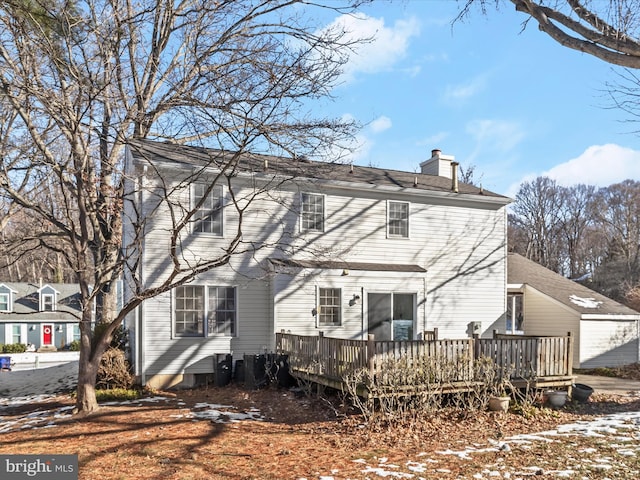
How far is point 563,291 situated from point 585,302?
97cm

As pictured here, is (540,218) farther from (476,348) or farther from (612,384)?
(476,348)

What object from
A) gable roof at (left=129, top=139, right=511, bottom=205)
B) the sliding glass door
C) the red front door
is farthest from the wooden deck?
the red front door

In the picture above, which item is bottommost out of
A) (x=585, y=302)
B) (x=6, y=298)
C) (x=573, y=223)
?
(x=6, y=298)

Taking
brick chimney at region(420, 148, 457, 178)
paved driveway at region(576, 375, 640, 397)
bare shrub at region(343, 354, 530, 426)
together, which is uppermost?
brick chimney at region(420, 148, 457, 178)

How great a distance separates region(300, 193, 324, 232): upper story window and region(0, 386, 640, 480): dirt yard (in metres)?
5.38

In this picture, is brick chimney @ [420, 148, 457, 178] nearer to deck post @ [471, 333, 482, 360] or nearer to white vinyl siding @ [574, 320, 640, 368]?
white vinyl siding @ [574, 320, 640, 368]

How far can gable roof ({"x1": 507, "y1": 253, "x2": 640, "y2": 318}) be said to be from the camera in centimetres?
1722

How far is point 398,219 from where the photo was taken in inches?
611

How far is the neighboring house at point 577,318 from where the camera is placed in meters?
16.7

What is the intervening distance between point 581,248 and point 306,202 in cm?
3767

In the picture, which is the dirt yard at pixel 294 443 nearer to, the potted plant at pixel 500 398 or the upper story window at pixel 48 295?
the potted plant at pixel 500 398

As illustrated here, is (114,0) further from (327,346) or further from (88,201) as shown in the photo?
(327,346)

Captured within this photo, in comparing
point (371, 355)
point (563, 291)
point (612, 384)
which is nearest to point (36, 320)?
point (371, 355)

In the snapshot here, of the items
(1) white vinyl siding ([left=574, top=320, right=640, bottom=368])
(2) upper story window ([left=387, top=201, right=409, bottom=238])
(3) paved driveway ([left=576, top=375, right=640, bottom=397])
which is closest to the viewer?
(3) paved driveway ([left=576, top=375, right=640, bottom=397])
